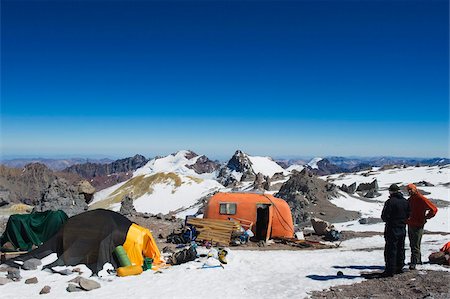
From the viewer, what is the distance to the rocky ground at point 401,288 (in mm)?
11062

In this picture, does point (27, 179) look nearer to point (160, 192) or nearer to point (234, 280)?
point (160, 192)

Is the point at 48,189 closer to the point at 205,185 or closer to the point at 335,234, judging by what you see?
the point at 335,234

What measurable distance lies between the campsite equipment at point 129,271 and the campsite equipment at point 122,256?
0.59 metres

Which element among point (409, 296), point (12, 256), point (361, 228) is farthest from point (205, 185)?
point (409, 296)

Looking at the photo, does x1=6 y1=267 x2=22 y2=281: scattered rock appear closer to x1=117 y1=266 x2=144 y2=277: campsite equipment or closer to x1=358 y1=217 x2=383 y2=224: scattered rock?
x1=117 y1=266 x2=144 y2=277: campsite equipment

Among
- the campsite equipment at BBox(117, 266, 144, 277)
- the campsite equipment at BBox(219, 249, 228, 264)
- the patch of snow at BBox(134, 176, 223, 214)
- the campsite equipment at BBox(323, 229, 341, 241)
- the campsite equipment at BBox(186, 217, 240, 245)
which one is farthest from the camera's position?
the patch of snow at BBox(134, 176, 223, 214)

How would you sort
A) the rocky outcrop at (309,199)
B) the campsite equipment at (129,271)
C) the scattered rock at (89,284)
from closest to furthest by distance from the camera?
1. the scattered rock at (89,284)
2. the campsite equipment at (129,271)
3. the rocky outcrop at (309,199)

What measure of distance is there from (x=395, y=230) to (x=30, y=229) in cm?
1777

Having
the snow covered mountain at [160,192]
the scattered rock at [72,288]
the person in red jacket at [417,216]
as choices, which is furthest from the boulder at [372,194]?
the snow covered mountain at [160,192]

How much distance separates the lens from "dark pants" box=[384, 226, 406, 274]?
12500mm

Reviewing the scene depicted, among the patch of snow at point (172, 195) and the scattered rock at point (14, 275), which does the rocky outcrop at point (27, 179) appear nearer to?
the patch of snow at point (172, 195)

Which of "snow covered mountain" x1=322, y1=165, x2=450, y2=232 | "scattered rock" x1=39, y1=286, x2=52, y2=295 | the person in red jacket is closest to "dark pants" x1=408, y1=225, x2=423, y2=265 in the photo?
the person in red jacket

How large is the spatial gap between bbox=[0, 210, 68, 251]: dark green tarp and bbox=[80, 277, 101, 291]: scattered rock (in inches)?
321

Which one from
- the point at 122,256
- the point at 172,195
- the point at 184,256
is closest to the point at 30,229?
the point at 122,256
